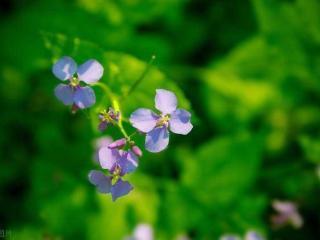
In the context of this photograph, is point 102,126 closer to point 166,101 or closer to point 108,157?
point 108,157

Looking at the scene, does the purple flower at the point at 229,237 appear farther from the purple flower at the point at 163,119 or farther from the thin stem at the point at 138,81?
the purple flower at the point at 163,119

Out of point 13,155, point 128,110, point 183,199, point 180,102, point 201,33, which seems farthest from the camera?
point 201,33

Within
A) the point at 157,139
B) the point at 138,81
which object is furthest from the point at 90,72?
the point at 157,139

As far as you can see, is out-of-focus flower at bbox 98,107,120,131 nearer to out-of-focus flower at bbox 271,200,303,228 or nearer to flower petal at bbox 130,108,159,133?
flower petal at bbox 130,108,159,133

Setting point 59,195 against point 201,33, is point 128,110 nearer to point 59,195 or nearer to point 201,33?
point 59,195

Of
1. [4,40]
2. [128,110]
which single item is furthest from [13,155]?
[128,110]

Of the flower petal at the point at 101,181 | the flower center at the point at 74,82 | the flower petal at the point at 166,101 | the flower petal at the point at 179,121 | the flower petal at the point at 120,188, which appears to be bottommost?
the flower petal at the point at 120,188

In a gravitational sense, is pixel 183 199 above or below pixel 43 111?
below

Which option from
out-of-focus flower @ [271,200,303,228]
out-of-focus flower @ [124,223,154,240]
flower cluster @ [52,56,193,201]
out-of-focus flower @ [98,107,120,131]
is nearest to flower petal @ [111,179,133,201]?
flower cluster @ [52,56,193,201]

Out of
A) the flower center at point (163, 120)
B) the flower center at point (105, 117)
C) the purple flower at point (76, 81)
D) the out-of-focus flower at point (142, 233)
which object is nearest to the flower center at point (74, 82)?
the purple flower at point (76, 81)
